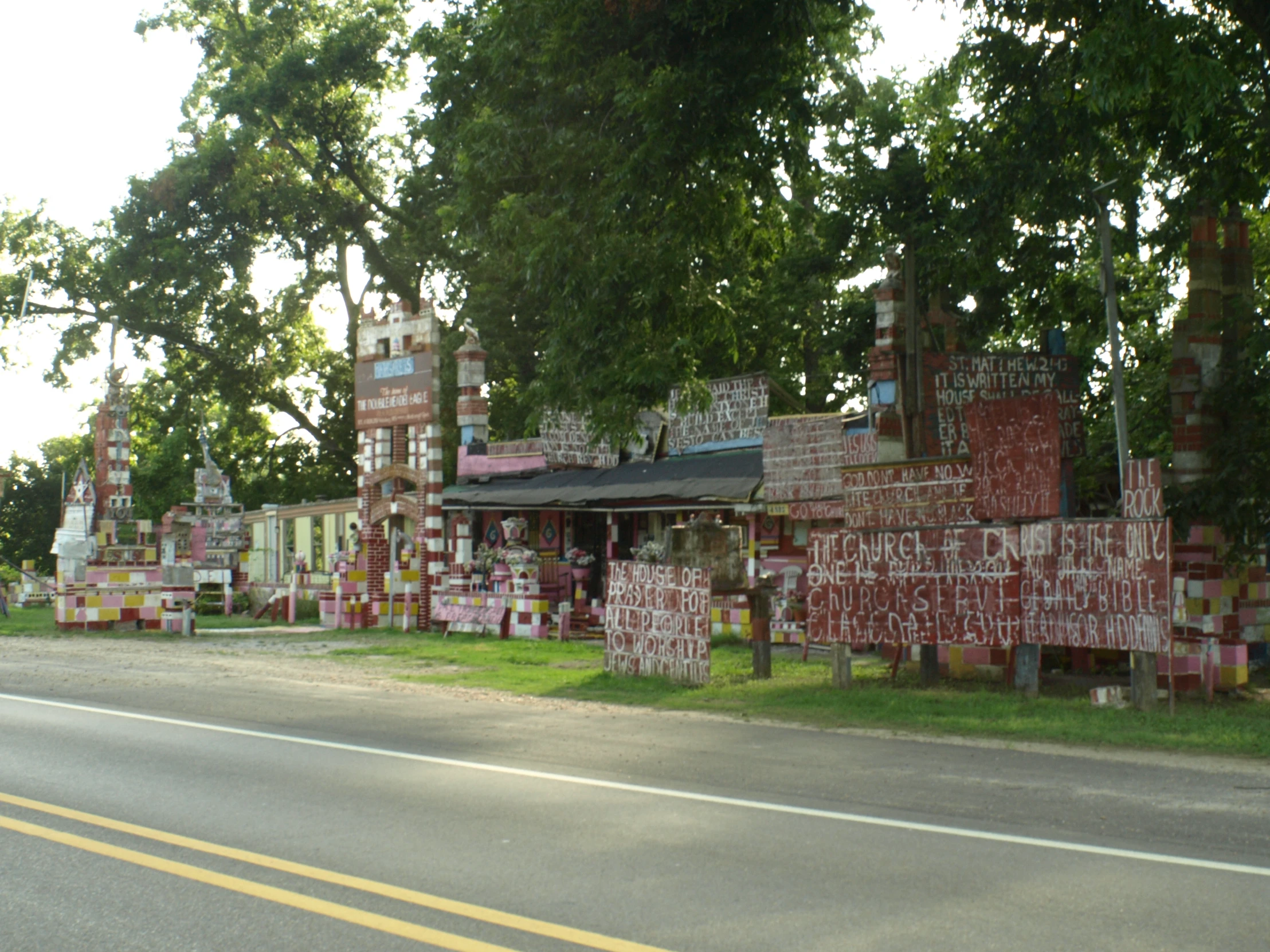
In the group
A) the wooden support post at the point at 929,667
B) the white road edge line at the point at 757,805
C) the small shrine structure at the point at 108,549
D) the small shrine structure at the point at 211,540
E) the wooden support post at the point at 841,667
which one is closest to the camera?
the white road edge line at the point at 757,805

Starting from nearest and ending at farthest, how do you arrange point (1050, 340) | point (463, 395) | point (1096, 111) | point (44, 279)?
point (1096, 111), point (1050, 340), point (463, 395), point (44, 279)

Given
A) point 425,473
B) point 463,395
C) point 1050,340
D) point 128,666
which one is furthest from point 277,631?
point 1050,340

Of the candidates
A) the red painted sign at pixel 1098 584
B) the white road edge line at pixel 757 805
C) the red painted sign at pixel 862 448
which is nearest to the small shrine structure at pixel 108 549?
the white road edge line at pixel 757 805

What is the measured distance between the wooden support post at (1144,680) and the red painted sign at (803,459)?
22.0 ft

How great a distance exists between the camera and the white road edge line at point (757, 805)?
6766 mm

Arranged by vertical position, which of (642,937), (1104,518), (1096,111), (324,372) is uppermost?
(324,372)

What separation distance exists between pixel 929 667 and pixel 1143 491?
3.63 metres

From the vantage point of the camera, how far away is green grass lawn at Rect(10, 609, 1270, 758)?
11.6 m

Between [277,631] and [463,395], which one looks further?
[463,395]

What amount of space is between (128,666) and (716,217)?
1062cm

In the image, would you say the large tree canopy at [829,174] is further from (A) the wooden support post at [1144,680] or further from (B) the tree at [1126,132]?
(A) the wooden support post at [1144,680]

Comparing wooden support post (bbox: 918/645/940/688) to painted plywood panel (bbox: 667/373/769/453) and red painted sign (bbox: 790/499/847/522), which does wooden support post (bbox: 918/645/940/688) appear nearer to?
red painted sign (bbox: 790/499/847/522)

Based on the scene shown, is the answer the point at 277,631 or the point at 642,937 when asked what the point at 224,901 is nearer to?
the point at 642,937

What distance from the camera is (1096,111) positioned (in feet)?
41.6
